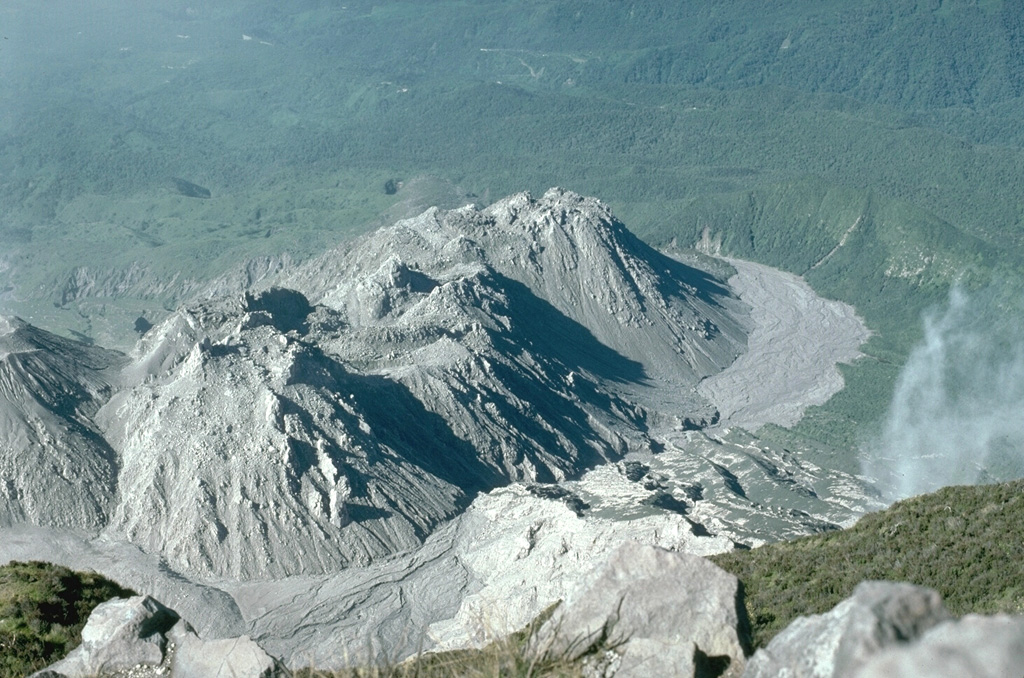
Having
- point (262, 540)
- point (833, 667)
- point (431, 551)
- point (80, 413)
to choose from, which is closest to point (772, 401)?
point (431, 551)

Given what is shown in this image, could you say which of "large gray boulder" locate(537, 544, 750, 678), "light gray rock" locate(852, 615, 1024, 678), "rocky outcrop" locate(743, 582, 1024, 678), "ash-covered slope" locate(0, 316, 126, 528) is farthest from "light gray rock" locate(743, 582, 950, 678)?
"ash-covered slope" locate(0, 316, 126, 528)

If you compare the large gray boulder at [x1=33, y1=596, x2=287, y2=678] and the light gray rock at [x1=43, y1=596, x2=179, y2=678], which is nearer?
the large gray boulder at [x1=33, y1=596, x2=287, y2=678]

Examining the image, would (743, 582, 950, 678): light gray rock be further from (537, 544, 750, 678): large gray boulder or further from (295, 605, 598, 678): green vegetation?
(537, 544, 750, 678): large gray boulder

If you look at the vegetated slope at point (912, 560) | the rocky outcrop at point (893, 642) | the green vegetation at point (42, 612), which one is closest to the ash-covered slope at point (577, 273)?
the vegetated slope at point (912, 560)

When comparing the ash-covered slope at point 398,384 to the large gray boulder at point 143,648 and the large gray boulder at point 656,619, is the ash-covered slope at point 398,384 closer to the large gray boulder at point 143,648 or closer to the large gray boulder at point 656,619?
the large gray boulder at point 143,648

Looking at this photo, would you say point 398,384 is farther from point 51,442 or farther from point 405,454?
point 51,442

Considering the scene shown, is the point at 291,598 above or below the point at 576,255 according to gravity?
below

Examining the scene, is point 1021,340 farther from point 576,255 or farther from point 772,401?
point 576,255

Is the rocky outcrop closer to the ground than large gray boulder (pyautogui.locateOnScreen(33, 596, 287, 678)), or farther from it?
farther from it

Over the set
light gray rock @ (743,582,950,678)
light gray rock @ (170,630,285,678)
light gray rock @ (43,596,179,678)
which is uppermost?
light gray rock @ (743,582,950,678)
